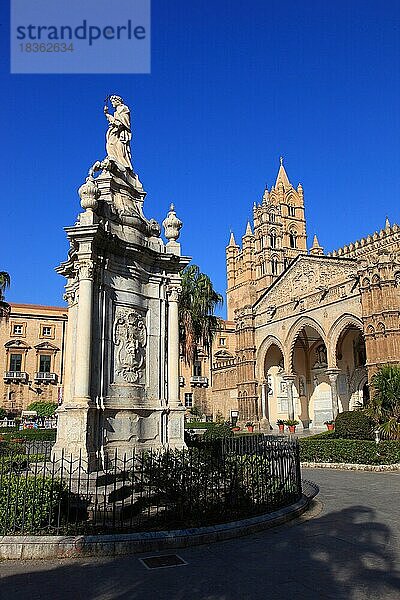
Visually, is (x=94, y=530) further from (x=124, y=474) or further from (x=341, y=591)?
(x=341, y=591)

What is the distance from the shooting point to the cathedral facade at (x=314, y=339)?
40000 millimetres

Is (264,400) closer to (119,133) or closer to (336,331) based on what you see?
(336,331)

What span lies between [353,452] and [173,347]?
11.3 meters

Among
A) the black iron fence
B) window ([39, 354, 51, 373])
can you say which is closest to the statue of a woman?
the black iron fence

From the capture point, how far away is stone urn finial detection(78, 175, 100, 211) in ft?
40.0

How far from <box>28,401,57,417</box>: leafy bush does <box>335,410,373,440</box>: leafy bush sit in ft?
113

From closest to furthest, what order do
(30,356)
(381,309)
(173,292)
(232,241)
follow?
1. (173,292)
2. (381,309)
3. (30,356)
4. (232,241)

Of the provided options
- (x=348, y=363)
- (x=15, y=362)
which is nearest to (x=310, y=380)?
(x=348, y=363)

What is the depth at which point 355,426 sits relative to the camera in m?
29.6

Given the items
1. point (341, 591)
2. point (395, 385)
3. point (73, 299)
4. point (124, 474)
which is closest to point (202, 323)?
point (395, 385)

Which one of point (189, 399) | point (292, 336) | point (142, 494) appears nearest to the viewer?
point (142, 494)

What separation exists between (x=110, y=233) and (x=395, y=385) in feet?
65.6

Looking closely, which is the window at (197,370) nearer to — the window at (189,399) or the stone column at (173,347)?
the window at (189,399)

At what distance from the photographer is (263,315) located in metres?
56.3
